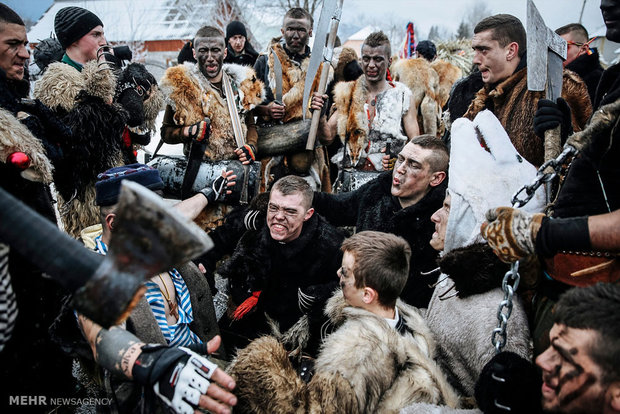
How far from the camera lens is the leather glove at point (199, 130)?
12.1 ft

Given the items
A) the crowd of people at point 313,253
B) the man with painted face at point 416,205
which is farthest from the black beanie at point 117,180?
the man with painted face at point 416,205

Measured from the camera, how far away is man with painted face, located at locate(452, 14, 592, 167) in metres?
2.65

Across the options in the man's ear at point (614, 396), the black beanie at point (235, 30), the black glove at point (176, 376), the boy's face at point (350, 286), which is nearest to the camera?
the man's ear at point (614, 396)

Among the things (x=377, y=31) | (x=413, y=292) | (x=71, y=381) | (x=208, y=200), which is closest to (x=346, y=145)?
(x=377, y=31)

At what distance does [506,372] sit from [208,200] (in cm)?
248

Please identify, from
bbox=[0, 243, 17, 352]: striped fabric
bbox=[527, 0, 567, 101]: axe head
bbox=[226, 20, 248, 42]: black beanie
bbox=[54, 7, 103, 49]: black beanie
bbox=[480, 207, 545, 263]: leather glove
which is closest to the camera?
bbox=[0, 243, 17, 352]: striped fabric

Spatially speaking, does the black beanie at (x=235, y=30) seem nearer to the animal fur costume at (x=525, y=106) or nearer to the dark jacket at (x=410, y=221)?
the dark jacket at (x=410, y=221)

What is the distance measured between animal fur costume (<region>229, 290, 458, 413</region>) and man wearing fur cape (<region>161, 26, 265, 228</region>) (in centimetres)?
216

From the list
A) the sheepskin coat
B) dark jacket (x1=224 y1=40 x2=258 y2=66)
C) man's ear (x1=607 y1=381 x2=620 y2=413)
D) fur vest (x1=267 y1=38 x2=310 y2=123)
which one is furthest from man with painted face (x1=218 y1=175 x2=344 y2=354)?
dark jacket (x1=224 y1=40 x2=258 y2=66)

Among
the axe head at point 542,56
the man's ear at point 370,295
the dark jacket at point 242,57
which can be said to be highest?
the dark jacket at point 242,57

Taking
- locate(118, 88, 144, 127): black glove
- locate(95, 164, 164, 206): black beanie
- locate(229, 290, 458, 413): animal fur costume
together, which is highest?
locate(118, 88, 144, 127): black glove

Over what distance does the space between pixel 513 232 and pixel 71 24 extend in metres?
3.53

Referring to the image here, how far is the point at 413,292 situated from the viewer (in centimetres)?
293

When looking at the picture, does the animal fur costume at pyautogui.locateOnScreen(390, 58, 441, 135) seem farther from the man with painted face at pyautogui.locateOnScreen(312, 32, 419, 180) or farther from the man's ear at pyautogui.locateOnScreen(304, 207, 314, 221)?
the man's ear at pyautogui.locateOnScreen(304, 207, 314, 221)
